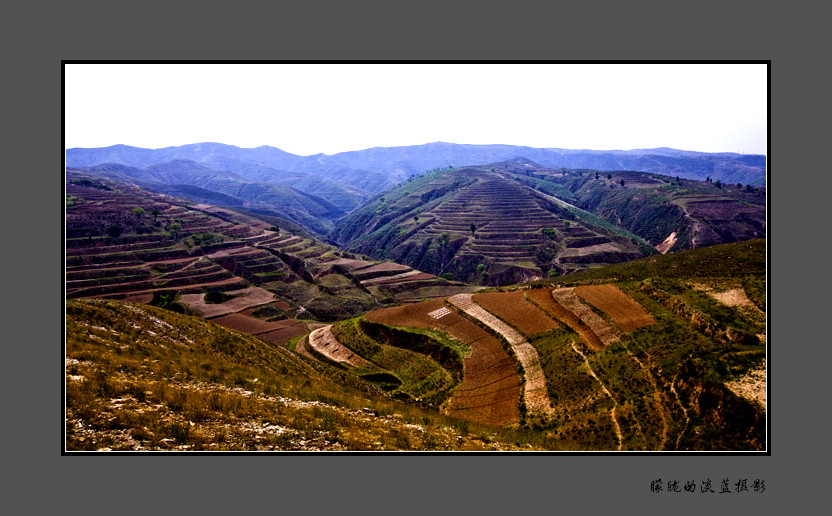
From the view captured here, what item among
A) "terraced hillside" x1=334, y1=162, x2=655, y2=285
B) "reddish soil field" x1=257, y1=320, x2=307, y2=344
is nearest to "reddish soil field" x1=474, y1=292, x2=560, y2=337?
"reddish soil field" x1=257, y1=320, x2=307, y2=344

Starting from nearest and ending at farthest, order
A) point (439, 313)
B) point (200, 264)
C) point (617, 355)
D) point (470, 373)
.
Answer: point (617, 355)
point (470, 373)
point (439, 313)
point (200, 264)

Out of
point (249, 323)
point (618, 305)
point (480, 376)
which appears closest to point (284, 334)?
point (249, 323)

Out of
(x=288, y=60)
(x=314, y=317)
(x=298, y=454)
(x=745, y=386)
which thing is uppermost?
(x=288, y=60)

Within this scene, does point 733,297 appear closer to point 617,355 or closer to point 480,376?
point 617,355

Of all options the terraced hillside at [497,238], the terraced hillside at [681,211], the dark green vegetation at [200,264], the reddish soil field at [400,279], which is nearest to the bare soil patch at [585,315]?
the dark green vegetation at [200,264]

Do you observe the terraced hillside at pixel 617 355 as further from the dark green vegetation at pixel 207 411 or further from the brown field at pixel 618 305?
the dark green vegetation at pixel 207 411

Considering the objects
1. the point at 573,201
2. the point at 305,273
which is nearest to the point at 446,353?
the point at 305,273

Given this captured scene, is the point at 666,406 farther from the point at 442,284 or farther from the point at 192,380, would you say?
the point at 442,284
